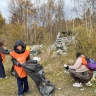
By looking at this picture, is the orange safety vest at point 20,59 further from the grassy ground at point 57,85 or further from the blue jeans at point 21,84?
the grassy ground at point 57,85

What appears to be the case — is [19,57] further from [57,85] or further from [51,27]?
[51,27]

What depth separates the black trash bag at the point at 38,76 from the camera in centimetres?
499

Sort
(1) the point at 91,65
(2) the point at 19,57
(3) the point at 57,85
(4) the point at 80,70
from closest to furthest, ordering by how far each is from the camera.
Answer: (2) the point at 19,57
(1) the point at 91,65
(4) the point at 80,70
(3) the point at 57,85

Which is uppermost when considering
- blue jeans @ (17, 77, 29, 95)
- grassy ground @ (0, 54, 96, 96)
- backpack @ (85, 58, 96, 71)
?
backpack @ (85, 58, 96, 71)

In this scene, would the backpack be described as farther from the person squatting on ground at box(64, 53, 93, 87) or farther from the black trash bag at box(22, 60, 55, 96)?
the black trash bag at box(22, 60, 55, 96)

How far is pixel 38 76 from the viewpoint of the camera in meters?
5.13

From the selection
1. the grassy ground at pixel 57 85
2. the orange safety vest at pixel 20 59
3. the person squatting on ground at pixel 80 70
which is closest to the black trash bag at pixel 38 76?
the orange safety vest at pixel 20 59

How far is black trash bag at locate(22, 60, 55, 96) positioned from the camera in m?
4.99

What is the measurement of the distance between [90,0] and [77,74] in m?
11.9

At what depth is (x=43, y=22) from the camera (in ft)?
67.7

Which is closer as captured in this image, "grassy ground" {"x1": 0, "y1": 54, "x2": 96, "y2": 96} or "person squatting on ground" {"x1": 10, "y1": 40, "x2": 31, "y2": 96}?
"person squatting on ground" {"x1": 10, "y1": 40, "x2": 31, "y2": 96}

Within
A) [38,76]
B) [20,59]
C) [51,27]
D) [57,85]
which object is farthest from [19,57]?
[51,27]

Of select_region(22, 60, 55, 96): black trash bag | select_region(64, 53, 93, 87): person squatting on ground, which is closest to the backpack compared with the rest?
select_region(64, 53, 93, 87): person squatting on ground

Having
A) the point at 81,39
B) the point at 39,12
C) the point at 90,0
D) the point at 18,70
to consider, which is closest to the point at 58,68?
the point at 81,39
